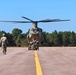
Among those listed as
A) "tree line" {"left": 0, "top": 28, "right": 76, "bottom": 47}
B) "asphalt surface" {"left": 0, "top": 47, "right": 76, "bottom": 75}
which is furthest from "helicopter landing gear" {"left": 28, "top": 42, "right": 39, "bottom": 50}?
"tree line" {"left": 0, "top": 28, "right": 76, "bottom": 47}

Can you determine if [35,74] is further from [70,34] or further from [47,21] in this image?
[70,34]

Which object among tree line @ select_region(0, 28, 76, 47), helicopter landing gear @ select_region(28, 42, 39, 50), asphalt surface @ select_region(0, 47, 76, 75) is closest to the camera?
asphalt surface @ select_region(0, 47, 76, 75)

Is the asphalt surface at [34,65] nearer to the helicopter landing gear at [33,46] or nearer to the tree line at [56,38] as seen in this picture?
the helicopter landing gear at [33,46]

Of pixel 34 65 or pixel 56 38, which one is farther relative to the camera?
pixel 56 38

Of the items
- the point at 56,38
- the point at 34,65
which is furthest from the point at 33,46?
the point at 56,38

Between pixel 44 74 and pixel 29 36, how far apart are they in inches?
1805

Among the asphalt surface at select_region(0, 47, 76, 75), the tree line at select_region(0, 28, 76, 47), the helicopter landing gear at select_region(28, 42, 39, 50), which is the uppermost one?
the tree line at select_region(0, 28, 76, 47)

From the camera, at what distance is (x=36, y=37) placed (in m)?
58.8

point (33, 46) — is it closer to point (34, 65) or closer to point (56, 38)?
point (34, 65)

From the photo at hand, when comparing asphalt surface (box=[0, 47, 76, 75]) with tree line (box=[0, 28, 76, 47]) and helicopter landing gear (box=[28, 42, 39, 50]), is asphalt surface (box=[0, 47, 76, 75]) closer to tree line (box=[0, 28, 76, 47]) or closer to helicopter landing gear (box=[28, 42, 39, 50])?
helicopter landing gear (box=[28, 42, 39, 50])

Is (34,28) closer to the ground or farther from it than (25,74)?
farther from it

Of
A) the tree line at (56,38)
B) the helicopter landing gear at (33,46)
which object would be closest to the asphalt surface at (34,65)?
the helicopter landing gear at (33,46)

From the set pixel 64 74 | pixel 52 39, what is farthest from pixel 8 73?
pixel 52 39

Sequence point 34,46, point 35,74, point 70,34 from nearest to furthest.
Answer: point 35,74, point 34,46, point 70,34
